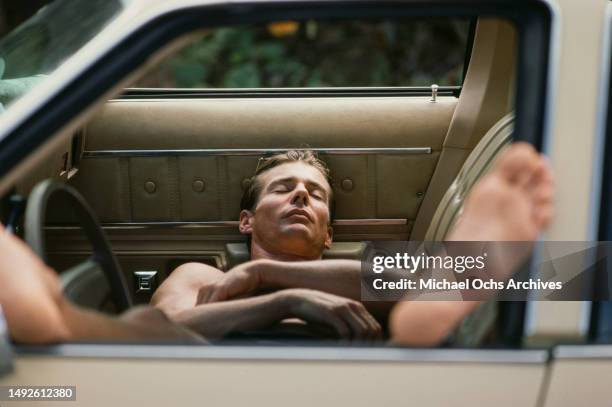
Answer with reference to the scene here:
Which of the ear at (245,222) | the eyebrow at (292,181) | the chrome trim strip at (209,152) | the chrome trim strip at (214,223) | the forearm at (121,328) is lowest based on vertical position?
the forearm at (121,328)

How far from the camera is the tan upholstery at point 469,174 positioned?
7.06 feet

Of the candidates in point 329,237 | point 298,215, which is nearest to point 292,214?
point 298,215

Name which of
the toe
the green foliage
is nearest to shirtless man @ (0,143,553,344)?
the toe

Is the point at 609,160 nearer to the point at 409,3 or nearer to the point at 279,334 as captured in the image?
the point at 409,3

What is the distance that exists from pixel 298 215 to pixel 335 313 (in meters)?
0.81

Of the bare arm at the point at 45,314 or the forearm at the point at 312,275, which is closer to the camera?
the bare arm at the point at 45,314

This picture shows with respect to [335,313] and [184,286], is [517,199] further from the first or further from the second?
[184,286]

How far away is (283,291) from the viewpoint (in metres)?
1.84

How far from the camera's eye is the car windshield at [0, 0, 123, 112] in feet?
5.31

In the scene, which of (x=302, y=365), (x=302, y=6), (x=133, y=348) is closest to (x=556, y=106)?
(x=302, y=6)

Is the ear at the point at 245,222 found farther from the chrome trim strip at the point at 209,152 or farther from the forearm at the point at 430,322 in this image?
Result: the forearm at the point at 430,322

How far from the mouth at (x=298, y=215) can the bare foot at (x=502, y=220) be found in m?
1.04

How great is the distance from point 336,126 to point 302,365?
5.01 feet

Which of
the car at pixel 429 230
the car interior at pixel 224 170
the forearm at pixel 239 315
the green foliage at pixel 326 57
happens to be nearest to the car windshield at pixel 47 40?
the car at pixel 429 230
